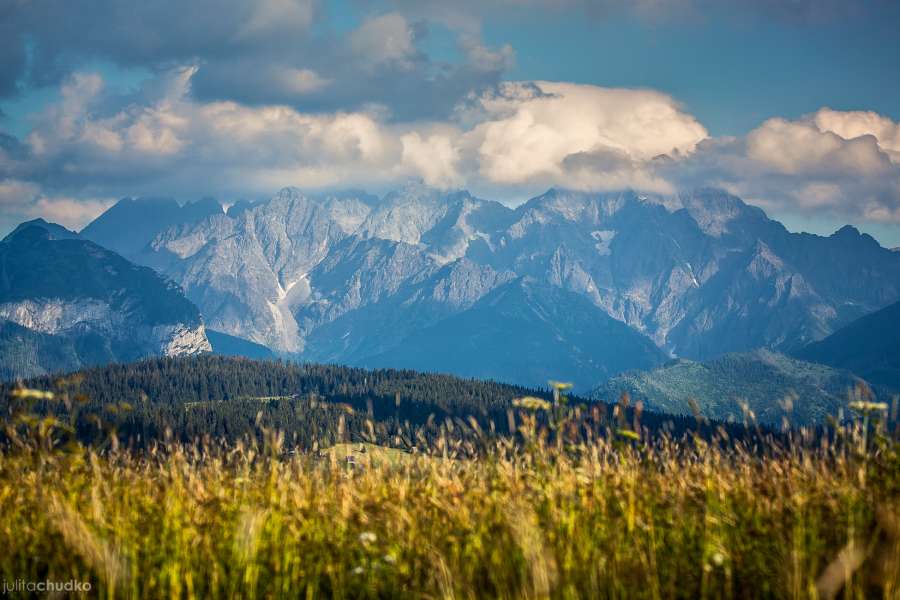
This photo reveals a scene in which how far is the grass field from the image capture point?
6926 millimetres

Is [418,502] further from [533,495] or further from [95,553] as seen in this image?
[95,553]

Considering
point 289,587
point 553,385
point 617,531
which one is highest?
point 553,385

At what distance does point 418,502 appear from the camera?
9016 mm

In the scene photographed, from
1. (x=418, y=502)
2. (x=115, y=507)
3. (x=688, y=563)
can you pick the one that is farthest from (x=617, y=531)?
(x=115, y=507)

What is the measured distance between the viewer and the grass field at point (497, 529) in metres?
Answer: 6.93

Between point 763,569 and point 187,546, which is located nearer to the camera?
point 763,569

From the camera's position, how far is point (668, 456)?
10.4 meters

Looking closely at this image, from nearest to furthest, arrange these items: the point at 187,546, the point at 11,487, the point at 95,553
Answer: the point at 95,553, the point at 187,546, the point at 11,487

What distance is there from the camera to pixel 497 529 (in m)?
7.87

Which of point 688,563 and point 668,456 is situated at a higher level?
point 668,456

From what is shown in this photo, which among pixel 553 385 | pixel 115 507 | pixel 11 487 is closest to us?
pixel 553 385

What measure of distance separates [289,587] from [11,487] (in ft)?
16.1

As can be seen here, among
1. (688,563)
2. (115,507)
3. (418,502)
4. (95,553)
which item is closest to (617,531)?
(688,563)

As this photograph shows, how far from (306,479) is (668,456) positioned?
185 inches
